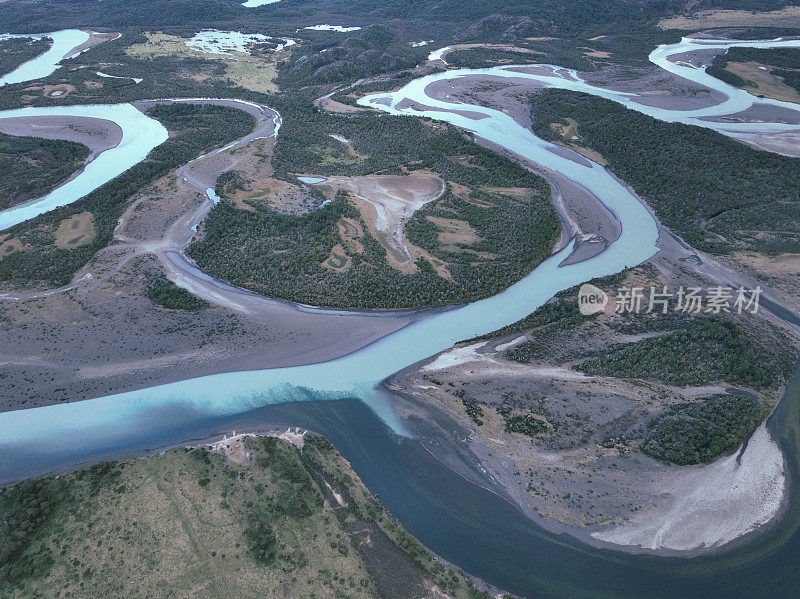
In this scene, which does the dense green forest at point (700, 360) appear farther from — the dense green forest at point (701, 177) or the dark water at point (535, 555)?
the dense green forest at point (701, 177)

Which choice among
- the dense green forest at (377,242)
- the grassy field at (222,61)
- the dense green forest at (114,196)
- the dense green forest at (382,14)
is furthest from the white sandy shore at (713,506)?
the dense green forest at (382,14)

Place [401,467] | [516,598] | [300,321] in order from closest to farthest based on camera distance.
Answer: [516,598]
[401,467]
[300,321]

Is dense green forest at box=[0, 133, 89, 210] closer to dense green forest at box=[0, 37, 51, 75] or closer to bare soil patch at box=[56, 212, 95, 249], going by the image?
bare soil patch at box=[56, 212, 95, 249]

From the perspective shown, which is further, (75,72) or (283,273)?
(75,72)

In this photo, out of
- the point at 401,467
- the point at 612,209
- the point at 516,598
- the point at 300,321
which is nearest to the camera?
the point at 516,598

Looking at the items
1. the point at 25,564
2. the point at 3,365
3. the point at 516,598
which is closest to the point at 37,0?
the point at 3,365

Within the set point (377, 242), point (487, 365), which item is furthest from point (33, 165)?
point (487, 365)

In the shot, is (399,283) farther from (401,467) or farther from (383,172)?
(383,172)
